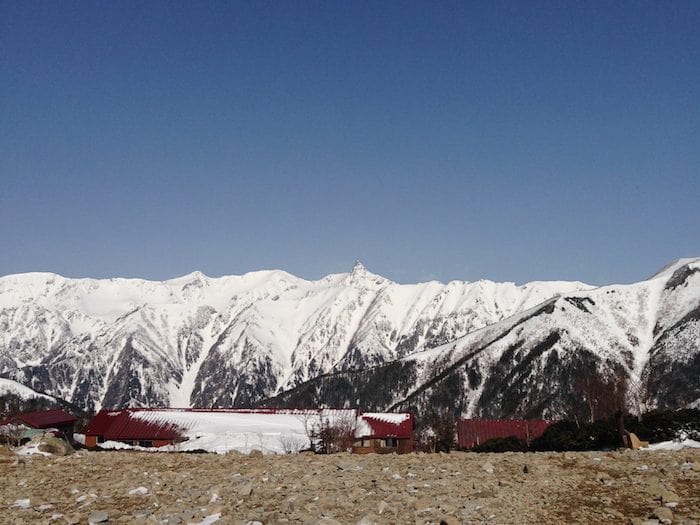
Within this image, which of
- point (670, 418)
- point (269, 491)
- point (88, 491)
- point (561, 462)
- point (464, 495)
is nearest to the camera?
point (464, 495)

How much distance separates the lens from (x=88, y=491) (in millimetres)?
20828

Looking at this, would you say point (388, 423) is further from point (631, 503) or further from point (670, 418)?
point (631, 503)

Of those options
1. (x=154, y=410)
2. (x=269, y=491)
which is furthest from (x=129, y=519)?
(x=154, y=410)

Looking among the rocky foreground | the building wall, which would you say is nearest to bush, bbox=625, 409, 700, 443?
the rocky foreground

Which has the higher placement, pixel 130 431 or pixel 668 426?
pixel 130 431

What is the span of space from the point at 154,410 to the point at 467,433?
154 feet

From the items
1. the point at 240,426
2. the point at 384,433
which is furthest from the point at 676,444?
the point at 240,426

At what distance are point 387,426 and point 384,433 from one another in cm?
207

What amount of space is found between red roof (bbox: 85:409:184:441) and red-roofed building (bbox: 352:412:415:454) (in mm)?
24284

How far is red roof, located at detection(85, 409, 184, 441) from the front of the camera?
89.9m

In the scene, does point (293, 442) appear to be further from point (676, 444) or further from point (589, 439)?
point (676, 444)

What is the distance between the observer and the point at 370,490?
62.5 ft

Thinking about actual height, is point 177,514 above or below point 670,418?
below

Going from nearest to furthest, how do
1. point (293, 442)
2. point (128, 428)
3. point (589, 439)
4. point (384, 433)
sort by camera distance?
point (589, 439), point (293, 442), point (128, 428), point (384, 433)
